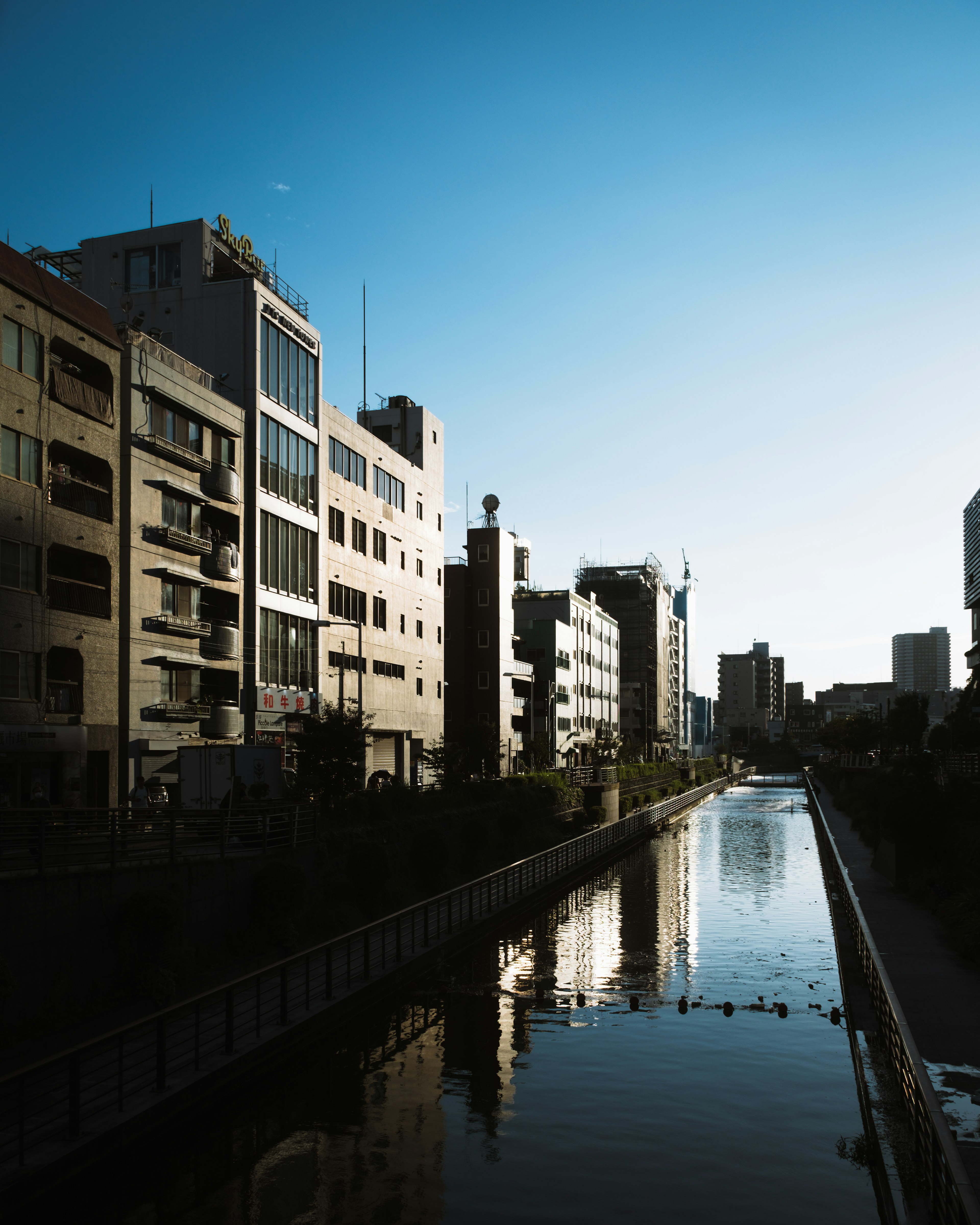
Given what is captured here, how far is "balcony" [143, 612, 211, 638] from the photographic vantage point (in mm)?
43312

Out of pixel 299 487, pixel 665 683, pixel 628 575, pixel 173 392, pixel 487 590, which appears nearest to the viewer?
pixel 173 392

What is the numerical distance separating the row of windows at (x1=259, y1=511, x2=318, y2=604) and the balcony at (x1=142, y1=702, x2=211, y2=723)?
8.50 metres

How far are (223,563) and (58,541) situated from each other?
10609 mm

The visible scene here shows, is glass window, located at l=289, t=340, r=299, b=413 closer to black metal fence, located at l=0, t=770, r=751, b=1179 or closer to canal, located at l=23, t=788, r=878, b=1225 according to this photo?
black metal fence, located at l=0, t=770, r=751, b=1179

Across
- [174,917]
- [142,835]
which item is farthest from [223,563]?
[174,917]

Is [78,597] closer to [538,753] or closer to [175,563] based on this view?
[175,563]

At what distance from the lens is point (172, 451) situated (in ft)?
144

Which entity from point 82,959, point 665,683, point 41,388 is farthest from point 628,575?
point 82,959

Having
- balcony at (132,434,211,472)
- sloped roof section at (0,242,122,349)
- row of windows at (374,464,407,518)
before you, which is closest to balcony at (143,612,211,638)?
balcony at (132,434,211,472)

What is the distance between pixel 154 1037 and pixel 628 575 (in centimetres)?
14972

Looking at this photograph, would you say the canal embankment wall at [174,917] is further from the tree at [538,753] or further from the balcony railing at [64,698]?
the tree at [538,753]

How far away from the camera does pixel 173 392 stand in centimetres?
4469

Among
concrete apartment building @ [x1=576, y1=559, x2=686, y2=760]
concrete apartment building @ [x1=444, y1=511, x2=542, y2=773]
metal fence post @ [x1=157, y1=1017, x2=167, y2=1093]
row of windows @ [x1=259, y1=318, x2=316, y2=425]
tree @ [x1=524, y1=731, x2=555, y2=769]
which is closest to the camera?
metal fence post @ [x1=157, y1=1017, x2=167, y2=1093]

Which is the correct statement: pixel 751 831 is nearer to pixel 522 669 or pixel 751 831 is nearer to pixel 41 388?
pixel 522 669
